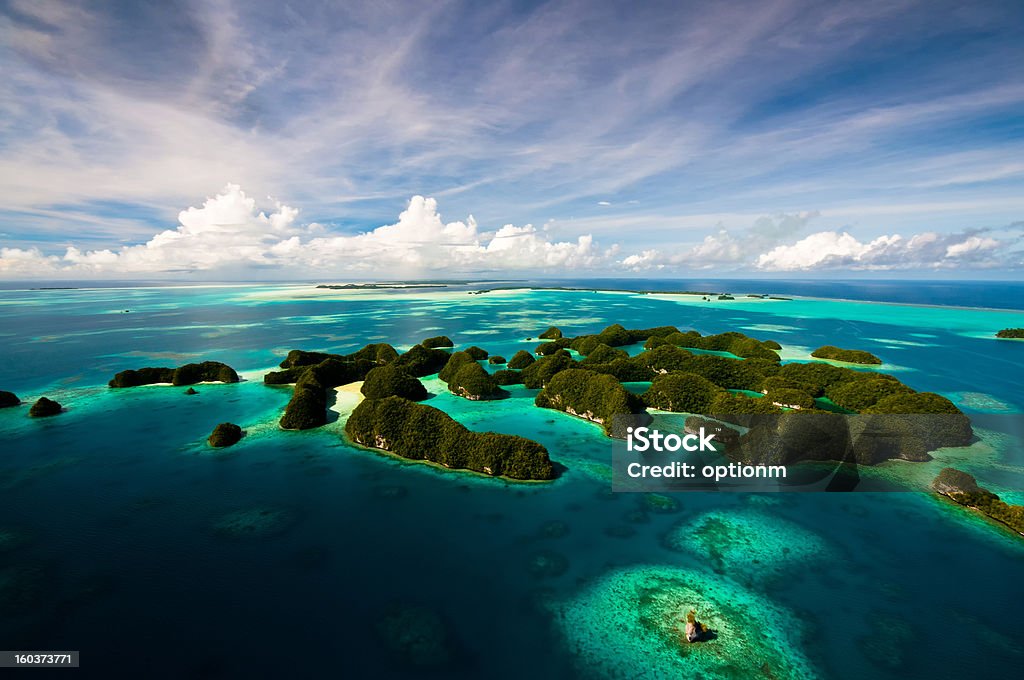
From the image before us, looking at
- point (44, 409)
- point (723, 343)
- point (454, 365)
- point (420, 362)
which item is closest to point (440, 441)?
point (454, 365)

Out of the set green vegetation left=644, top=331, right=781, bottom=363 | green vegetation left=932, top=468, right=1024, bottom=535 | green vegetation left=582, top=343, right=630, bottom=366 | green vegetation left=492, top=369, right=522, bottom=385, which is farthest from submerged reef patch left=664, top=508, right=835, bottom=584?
green vegetation left=644, top=331, right=781, bottom=363

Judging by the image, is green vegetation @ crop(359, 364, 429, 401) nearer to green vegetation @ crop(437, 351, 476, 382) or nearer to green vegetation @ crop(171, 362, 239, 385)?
green vegetation @ crop(437, 351, 476, 382)

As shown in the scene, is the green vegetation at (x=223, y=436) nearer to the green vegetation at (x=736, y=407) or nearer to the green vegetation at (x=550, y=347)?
the green vegetation at (x=736, y=407)

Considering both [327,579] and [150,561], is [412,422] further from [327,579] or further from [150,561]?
[150,561]

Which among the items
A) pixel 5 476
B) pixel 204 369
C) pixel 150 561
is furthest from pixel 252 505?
pixel 204 369

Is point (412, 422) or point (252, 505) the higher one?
point (412, 422)

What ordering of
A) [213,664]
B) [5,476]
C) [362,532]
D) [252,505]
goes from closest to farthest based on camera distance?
[213,664] → [362,532] → [252,505] → [5,476]
